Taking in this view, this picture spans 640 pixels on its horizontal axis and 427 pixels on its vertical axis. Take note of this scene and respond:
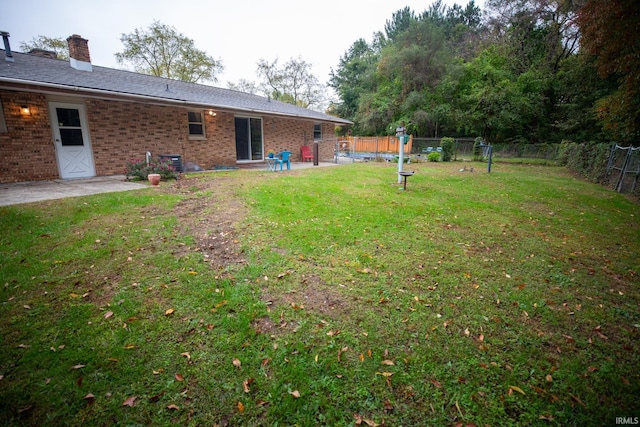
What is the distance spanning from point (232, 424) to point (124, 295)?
1995mm

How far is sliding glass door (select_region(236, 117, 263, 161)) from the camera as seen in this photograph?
14.4 m

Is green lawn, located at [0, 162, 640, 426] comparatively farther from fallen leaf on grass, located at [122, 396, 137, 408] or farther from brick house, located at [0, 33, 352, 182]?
brick house, located at [0, 33, 352, 182]

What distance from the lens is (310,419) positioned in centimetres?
171

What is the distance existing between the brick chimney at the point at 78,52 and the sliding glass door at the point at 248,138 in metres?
6.14

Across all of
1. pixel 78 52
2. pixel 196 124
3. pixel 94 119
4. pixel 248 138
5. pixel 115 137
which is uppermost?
pixel 78 52

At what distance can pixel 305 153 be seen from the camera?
17141mm

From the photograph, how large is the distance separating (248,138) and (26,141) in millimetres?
8410

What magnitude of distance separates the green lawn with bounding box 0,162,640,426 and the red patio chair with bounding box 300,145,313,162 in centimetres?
1245

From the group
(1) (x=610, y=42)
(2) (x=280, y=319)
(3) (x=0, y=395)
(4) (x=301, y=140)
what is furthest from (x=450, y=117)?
(3) (x=0, y=395)

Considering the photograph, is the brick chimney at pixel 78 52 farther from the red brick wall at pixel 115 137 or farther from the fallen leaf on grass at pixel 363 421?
the fallen leaf on grass at pixel 363 421

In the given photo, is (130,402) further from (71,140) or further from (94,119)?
(94,119)

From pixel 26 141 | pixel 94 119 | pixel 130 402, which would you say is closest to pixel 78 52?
pixel 94 119

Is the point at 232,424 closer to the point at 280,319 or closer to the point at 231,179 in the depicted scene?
the point at 280,319

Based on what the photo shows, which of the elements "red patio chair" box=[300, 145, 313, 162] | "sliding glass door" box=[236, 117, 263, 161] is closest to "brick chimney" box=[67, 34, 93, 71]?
"sliding glass door" box=[236, 117, 263, 161]
